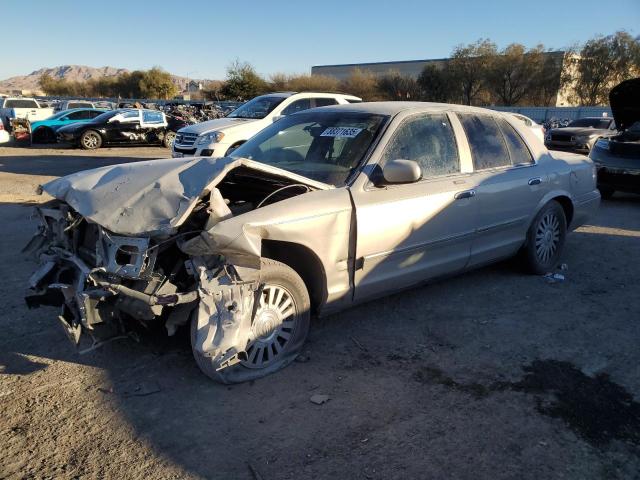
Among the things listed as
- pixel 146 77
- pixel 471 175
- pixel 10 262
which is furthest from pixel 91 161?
pixel 146 77

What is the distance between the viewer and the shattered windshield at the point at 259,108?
1145cm

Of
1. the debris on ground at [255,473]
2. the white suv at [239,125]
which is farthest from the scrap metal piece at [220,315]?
the white suv at [239,125]

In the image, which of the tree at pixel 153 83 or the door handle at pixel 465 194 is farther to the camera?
the tree at pixel 153 83

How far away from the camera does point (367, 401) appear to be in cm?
310

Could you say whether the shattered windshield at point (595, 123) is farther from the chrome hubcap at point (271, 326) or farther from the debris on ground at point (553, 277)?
the chrome hubcap at point (271, 326)

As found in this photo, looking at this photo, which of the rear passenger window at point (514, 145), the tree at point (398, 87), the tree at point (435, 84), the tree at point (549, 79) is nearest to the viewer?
the rear passenger window at point (514, 145)

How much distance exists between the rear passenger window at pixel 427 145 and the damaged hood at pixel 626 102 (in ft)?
21.9

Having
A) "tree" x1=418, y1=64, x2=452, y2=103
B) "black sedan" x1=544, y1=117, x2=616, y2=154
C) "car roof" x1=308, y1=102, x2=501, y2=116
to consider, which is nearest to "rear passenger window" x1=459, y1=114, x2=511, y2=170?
"car roof" x1=308, y1=102, x2=501, y2=116

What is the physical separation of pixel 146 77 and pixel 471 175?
69886mm

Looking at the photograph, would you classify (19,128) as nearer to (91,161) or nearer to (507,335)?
(91,161)

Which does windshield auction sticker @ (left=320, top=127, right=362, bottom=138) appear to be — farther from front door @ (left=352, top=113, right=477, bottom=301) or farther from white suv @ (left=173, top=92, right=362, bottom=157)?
white suv @ (left=173, top=92, right=362, bottom=157)

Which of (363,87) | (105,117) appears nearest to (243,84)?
(363,87)

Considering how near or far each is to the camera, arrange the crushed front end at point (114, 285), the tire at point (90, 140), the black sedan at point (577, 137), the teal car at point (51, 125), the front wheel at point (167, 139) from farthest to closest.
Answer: the teal car at point (51, 125)
the front wheel at point (167, 139)
the tire at point (90, 140)
the black sedan at point (577, 137)
the crushed front end at point (114, 285)

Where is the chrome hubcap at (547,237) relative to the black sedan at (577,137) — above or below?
below
